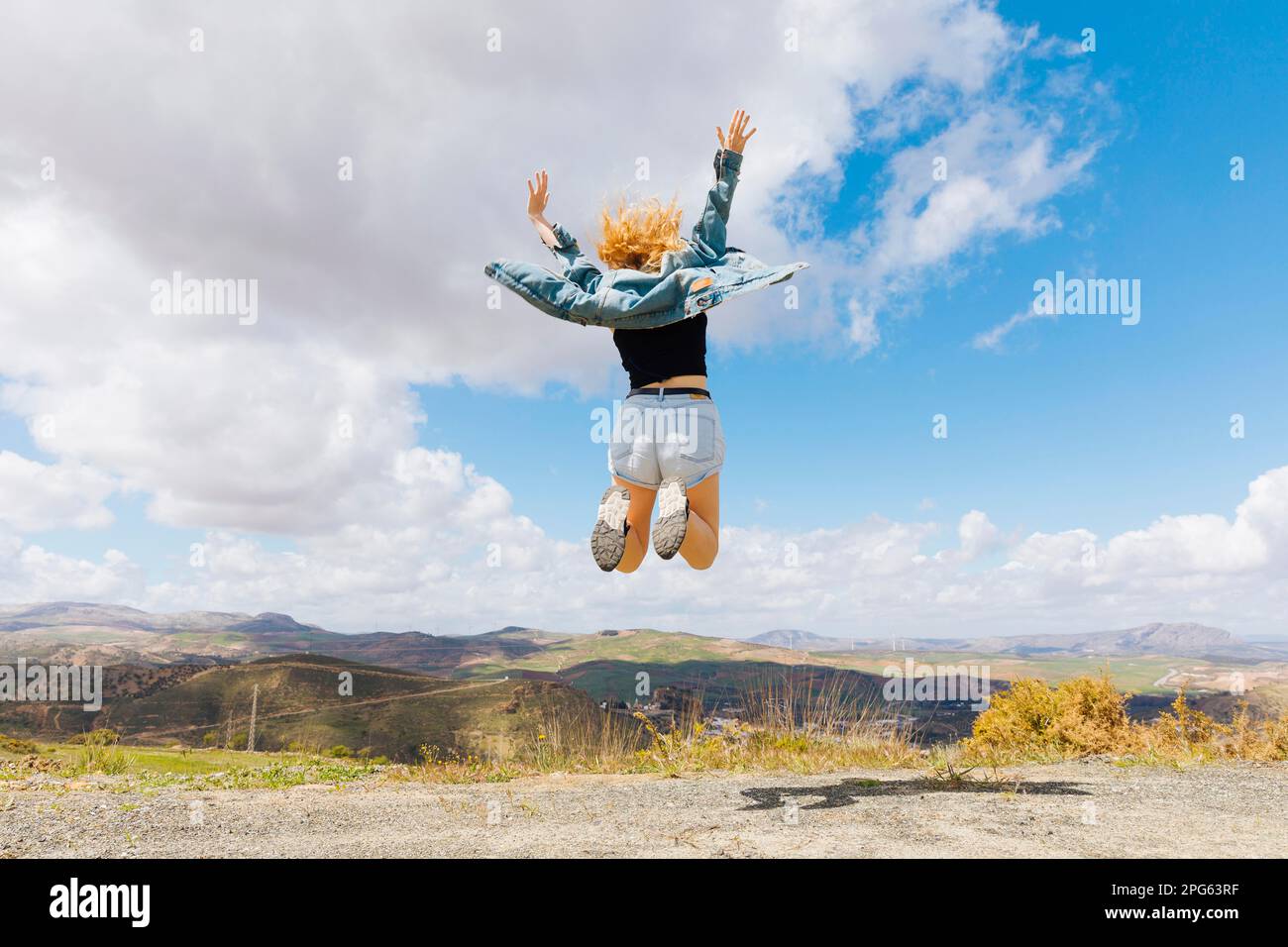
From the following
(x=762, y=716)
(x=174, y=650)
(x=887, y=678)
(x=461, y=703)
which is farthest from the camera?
(x=174, y=650)

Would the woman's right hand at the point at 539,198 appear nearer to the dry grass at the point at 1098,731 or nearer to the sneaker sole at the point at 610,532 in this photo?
the sneaker sole at the point at 610,532

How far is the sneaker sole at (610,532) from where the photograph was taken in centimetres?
472

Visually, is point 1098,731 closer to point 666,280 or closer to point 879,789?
point 879,789

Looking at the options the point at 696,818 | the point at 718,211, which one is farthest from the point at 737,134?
the point at 696,818

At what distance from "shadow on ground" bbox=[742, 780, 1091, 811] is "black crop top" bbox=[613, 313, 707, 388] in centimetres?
366

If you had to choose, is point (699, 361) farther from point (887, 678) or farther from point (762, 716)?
point (887, 678)

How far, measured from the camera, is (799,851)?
4.25 m

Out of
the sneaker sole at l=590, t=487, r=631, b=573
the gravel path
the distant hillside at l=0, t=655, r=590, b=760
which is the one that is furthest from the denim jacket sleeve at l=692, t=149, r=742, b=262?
the distant hillside at l=0, t=655, r=590, b=760

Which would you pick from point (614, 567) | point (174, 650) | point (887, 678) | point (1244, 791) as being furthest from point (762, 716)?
Answer: point (174, 650)

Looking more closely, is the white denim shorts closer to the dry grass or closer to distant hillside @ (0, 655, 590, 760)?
the dry grass

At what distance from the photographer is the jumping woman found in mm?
4836

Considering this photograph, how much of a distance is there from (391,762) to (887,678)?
7284 mm

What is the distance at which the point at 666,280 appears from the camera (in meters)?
4.79

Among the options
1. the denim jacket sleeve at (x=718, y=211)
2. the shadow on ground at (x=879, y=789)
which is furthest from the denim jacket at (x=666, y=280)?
the shadow on ground at (x=879, y=789)
